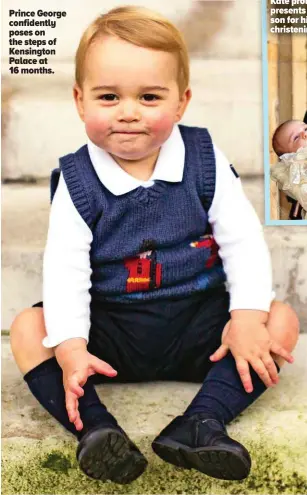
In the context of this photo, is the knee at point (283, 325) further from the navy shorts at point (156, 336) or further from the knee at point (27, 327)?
the knee at point (27, 327)

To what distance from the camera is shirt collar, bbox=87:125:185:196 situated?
99 centimetres

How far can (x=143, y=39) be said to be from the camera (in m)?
0.93

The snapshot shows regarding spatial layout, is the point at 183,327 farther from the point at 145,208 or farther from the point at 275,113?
the point at 275,113

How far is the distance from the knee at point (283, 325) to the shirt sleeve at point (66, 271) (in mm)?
243

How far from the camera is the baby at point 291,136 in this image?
1.13 meters

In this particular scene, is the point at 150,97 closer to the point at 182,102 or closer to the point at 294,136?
the point at 182,102

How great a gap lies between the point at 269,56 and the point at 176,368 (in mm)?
479

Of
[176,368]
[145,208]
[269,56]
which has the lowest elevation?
[176,368]

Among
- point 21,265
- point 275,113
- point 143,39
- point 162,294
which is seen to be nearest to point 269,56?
point 275,113

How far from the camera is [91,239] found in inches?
39.8

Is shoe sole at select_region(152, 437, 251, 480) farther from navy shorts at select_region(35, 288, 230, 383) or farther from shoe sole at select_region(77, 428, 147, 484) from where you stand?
navy shorts at select_region(35, 288, 230, 383)

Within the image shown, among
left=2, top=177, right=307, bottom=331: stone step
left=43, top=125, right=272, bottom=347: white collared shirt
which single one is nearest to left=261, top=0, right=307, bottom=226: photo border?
left=2, top=177, right=307, bottom=331: stone step

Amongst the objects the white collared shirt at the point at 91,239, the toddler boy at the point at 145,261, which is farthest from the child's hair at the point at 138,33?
the white collared shirt at the point at 91,239

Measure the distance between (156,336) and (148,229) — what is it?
146mm
